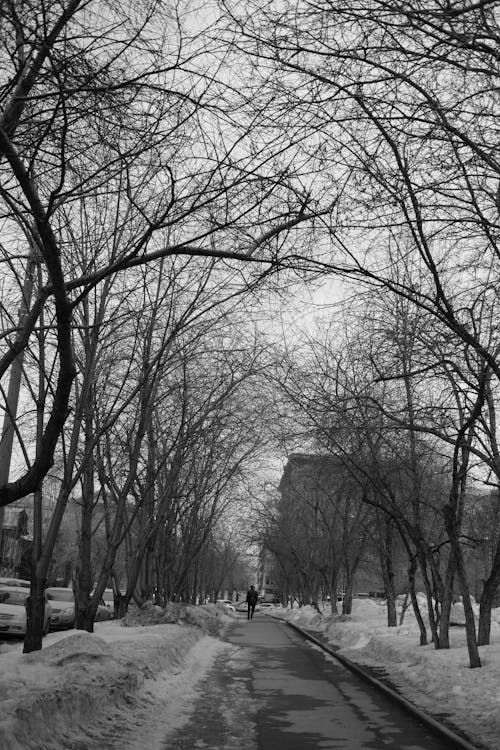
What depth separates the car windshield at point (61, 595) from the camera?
92.3 feet

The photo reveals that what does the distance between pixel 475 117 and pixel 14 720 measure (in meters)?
6.71

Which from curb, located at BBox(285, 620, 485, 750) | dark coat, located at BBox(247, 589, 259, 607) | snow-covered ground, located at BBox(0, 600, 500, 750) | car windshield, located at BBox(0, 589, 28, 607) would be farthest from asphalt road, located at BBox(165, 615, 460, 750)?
dark coat, located at BBox(247, 589, 259, 607)

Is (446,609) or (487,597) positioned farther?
(446,609)

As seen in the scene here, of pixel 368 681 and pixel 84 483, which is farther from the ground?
pixel 84 483

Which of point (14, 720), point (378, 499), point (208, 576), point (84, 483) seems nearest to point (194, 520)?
point (378, 499)

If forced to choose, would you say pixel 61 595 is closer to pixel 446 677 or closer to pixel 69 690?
pixel 446 677

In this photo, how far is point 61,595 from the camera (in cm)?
2847

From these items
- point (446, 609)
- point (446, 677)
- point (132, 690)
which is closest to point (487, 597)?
point (446, 609)

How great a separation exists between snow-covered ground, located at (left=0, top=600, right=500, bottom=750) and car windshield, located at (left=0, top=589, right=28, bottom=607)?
8845 millimetres

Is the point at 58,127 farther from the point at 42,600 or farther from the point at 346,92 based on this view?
the point at 42,600

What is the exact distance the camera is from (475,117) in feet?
25.2

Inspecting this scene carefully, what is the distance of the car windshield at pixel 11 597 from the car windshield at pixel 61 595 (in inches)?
112

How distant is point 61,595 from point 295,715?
20357 mm

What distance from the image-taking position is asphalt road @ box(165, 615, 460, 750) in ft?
26.5
